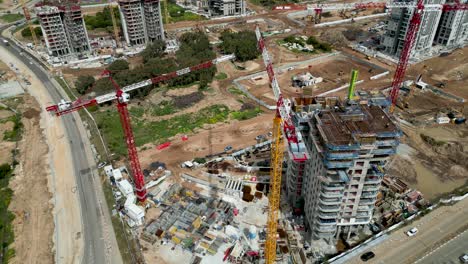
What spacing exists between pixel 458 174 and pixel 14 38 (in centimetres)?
15824

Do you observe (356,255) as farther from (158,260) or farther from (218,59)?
(218,59)

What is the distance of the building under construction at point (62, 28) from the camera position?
110 m

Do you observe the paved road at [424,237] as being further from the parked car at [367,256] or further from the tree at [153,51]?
the tree at [153,51]

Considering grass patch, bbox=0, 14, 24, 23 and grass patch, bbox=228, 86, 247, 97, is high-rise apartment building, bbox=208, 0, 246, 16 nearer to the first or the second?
grass patch, bbox=228, 86, 247, 97

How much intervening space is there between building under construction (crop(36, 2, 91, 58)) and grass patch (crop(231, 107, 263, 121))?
67568 millimetres

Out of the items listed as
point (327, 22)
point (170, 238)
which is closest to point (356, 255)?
point (170, 238)

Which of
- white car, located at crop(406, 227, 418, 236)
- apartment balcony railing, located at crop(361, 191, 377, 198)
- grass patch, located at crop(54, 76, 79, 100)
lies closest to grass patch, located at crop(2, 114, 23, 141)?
grass patch, located at crop(54, 76, 79, 100)

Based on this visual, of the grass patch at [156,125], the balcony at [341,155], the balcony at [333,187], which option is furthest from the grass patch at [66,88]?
the balcony at [341,155]

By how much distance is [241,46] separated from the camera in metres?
119

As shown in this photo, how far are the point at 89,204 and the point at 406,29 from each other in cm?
10840

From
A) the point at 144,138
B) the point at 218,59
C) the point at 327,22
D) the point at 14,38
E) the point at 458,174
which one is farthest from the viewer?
the point at 327,22

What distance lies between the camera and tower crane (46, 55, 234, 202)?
174 feet

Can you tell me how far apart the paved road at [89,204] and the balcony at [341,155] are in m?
35.5

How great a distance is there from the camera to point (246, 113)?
89.6 metres
